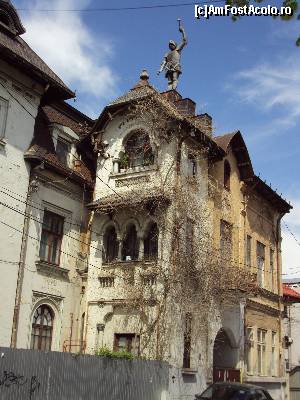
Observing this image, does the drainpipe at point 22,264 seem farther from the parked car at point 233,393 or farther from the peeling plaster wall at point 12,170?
the parked car at point 233,393

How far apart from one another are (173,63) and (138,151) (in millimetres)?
5451

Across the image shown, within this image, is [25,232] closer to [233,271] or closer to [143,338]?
[143,338]

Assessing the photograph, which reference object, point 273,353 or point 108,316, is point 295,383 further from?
point 108,316

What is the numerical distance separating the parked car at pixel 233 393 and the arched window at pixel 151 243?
195 inches

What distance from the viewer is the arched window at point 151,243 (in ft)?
62.6

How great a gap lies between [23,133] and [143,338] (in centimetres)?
766

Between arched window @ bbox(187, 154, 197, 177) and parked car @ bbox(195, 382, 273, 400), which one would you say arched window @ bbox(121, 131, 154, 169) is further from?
parked car @ bbox(195, 382, 273, 400)

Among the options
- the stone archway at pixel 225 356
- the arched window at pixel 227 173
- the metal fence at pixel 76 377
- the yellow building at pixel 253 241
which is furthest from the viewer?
the arched window at pixel 227 173

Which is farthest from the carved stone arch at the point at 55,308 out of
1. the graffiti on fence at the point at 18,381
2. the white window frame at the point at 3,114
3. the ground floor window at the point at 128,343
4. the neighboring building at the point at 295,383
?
the neighboring building at the point at 295,383

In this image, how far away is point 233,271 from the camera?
66.8ft

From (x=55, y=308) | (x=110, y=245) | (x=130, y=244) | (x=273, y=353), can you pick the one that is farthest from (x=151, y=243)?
(x=273, y=353)

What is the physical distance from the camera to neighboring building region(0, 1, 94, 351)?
16953 mm

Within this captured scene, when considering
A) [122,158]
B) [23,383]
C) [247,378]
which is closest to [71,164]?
[122,158]

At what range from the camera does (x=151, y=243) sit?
63.4 feet
